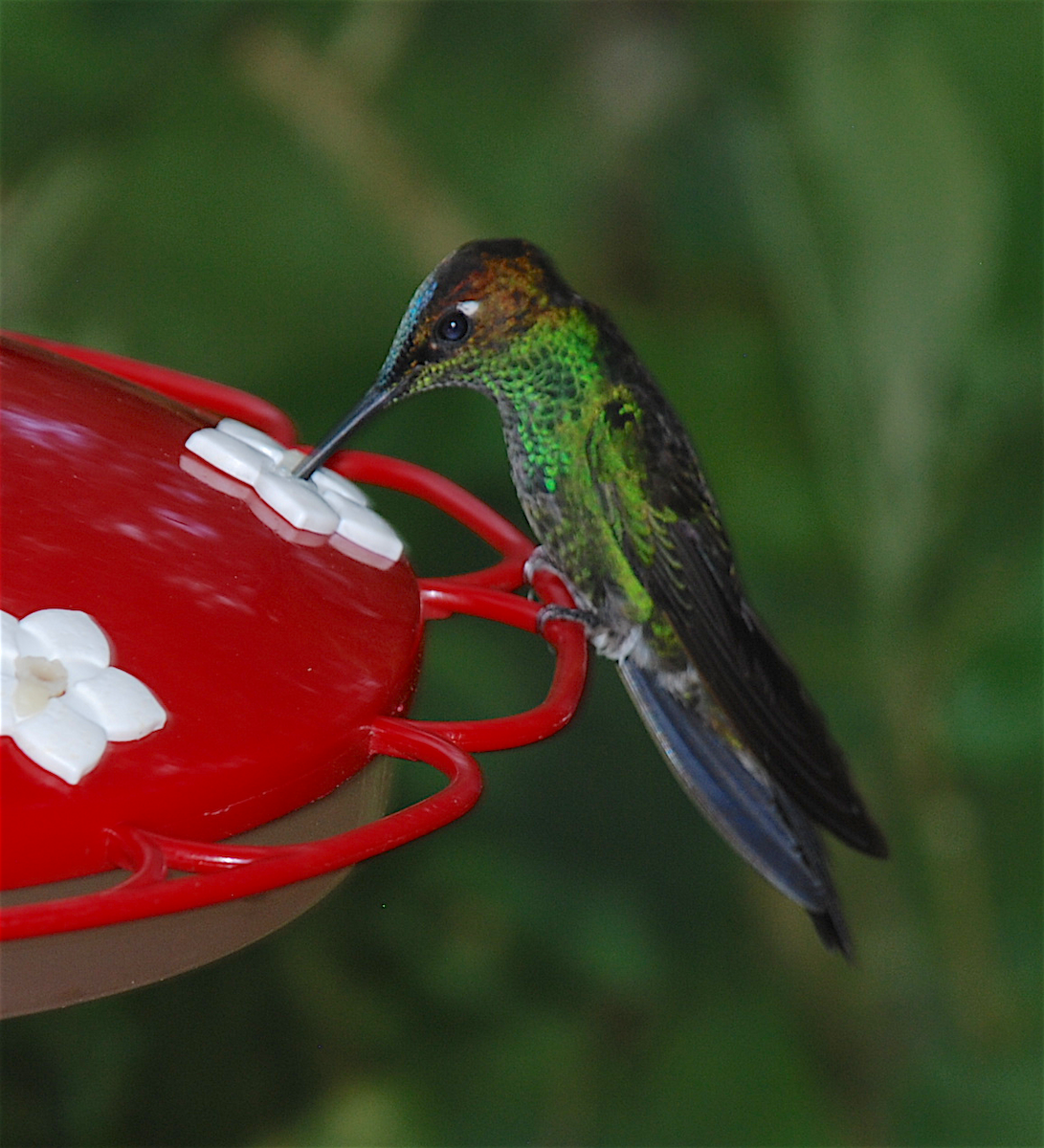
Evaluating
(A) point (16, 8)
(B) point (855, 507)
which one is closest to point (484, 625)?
(B) point (855, 507)

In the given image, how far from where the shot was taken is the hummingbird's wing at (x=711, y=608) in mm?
1594

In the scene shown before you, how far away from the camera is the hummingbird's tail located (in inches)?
67.6

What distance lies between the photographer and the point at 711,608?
170 cm

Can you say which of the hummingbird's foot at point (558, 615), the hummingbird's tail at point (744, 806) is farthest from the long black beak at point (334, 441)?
the hummingbird's tail at point (744, 806)

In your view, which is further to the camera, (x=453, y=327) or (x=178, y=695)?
(x=453, y=327)

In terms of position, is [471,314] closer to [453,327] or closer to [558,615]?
[453,327]

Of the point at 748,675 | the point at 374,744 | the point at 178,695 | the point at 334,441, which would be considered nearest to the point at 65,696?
the point at 178,695

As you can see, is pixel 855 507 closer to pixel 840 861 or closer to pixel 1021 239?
pixel 1021 239

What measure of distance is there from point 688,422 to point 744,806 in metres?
0.88

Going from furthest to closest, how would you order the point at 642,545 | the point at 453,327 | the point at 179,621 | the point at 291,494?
the point at 642,545 < the point at 453,327 < the point at 291,494 < the point at 179,621

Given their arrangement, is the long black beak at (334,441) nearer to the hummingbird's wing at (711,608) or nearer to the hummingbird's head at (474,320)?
the hummingbird's head at (474,320)

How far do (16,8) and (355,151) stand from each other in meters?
0.53

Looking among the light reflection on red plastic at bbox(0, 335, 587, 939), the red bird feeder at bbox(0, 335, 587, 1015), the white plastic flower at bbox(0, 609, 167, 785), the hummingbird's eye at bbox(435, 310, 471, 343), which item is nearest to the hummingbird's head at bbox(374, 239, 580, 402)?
the hummingbird's eye at bbox(435, 310, 471, 343)

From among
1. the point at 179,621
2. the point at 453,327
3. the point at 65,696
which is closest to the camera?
the point at 65,696
